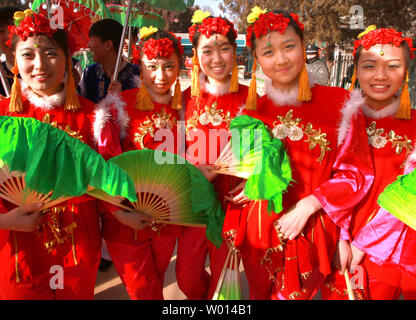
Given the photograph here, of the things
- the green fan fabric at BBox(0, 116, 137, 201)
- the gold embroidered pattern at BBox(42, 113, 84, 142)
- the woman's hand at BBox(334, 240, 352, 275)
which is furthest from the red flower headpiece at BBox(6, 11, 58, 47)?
the woman's hand at BBox(334, 240, 352, 275)

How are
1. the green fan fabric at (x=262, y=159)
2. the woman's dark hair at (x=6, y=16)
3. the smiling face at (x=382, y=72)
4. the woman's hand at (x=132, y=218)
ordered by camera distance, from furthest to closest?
1. the woman's dark hair at (x=6, y=16)
2. the woman's hand at (x=132, y=218)
3. the smiling face at (x=382, y=72)
4. the green fan fabric at (x=262, y=159)

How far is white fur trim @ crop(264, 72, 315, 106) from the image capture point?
192 centimetres

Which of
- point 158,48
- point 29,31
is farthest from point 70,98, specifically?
point 158,48

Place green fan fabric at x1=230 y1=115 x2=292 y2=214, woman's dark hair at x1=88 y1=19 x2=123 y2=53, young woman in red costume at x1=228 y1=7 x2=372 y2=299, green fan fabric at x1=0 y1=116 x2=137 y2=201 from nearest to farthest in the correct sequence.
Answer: green fan fabric at x1=0 y1=116 x2=137 y2=201, green fan fabric at x1=230 y1=115 x2=292 y2=214, young woman in red costume at x1=228 y1=7 x2=372 y2=299, woman's dark hair at x1=88 y1=19 x2=123 y2=53

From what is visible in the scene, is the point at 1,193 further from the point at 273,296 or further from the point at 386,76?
the point at 386,76

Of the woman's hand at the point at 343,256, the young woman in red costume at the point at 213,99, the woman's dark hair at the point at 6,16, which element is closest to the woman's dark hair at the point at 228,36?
the young woman in red costume at the point at 213,99

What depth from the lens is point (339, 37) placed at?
40.7 ft

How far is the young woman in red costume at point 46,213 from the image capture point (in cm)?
187

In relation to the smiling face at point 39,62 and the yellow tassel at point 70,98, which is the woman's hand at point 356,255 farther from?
the smiling face at point 39,62

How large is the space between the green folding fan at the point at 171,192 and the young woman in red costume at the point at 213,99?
0.42ft

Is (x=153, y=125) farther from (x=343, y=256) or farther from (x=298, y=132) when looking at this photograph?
(x=343, y=256)

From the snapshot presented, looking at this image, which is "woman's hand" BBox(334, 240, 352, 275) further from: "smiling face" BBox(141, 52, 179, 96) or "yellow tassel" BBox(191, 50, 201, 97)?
"smiling face" BBox(141, 52, 179, 96)

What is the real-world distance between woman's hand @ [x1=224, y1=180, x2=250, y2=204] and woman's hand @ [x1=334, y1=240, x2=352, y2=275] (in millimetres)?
582

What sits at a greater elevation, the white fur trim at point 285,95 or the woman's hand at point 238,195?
the white fur trim at point 285,95
